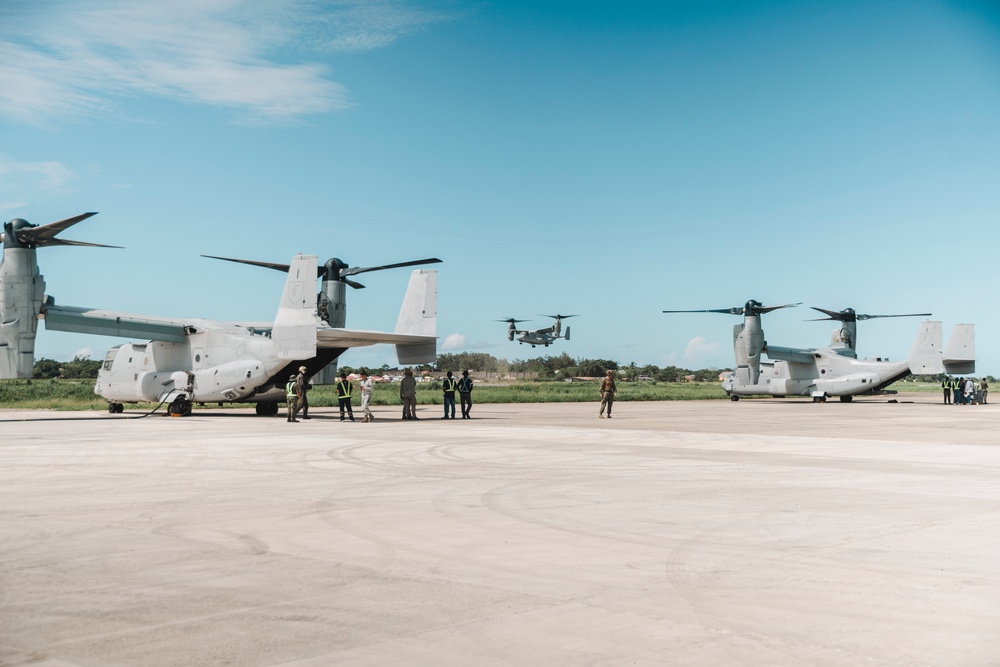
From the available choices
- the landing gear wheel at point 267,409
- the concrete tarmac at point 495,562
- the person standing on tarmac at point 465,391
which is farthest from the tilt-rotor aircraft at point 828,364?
the concrete tarmac at point 495,562

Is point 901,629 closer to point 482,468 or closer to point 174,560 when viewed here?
point 174,560

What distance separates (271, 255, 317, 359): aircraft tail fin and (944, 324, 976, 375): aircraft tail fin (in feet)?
128

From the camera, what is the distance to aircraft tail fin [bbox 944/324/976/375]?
167ft

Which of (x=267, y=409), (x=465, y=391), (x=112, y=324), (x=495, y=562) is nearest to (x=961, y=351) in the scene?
(x=465, y=391)

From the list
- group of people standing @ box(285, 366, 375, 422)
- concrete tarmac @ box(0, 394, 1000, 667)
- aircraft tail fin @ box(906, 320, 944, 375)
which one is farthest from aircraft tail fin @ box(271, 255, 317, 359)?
aircraft tail fin @ box(906, 320, 944, 375)

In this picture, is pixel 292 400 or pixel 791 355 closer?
pixel 292 400

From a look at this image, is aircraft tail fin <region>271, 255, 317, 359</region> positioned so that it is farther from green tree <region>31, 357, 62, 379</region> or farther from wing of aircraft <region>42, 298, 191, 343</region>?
green tree <region>31, 357, 62, 379</region>

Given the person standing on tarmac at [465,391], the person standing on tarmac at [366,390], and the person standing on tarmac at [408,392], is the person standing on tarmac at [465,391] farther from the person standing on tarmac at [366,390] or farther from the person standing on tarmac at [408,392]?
the person standing on tarmac at [366,390]

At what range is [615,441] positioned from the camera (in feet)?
63.3

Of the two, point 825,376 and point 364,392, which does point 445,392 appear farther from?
point 825,376

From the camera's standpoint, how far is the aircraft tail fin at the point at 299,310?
26219 mm

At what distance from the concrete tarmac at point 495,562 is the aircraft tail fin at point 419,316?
1390 centimetres

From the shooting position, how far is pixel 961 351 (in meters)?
51.1

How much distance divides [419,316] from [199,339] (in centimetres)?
758
